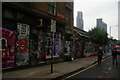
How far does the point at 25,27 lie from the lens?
29.7 feet

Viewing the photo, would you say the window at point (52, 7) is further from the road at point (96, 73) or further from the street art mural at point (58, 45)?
the road at point (96, 73)

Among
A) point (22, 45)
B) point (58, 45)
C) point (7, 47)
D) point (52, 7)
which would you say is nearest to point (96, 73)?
point (22, 45)

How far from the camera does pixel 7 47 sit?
772 centimetres

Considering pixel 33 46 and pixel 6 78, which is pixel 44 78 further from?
pixel 33 46

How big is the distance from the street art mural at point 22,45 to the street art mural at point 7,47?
0.44 m

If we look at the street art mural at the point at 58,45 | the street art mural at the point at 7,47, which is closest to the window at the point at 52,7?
the street art mural at the point at 58,45

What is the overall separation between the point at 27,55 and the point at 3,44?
2.18 m

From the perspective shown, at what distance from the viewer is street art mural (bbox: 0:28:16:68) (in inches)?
294

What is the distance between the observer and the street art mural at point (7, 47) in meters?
7.48

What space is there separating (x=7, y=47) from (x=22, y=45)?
1.22 meters

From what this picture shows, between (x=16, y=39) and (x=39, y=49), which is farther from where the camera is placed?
(x=39, y=49)

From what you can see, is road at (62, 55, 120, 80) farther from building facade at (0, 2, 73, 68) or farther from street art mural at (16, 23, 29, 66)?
street art mural at (16, 23, 29, 66)

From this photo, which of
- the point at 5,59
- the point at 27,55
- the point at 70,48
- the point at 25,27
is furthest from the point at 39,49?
the point at 70,48

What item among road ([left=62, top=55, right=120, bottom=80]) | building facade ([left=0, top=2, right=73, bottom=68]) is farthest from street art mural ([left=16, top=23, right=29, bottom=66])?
road ([left=62, top=55, right=120, bottom=80])
